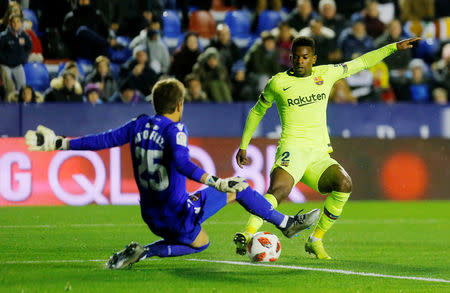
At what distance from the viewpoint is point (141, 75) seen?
674 inches

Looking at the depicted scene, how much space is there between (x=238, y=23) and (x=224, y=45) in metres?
1.88

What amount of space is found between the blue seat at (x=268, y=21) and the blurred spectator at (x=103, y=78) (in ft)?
13.3

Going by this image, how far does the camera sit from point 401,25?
2039 cm

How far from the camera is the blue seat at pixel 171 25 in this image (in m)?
19.4

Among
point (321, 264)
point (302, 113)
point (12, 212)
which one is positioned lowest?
point (12, 212)

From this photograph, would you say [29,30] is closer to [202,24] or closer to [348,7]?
[202,24]

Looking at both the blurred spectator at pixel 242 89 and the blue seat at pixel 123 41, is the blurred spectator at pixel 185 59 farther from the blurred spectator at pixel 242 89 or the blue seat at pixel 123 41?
the blue seat at pixel 123 41

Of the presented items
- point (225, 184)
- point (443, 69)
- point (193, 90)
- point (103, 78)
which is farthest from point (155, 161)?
point (443, 69)

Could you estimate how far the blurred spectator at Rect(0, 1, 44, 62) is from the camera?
54.6 ft

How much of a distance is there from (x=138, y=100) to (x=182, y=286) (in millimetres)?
10475

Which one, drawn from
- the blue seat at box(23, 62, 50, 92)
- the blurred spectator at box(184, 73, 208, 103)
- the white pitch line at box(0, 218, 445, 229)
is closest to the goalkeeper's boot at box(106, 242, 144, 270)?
the white pitch line at box(0, 218, 445, 229)

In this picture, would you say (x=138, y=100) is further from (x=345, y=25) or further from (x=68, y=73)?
(x=345, y=25)

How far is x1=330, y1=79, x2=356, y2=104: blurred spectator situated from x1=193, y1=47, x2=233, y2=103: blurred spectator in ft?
6.51

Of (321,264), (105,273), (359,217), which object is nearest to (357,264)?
(321,264)
